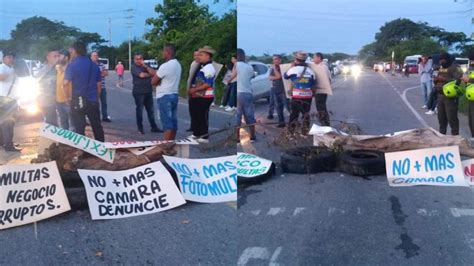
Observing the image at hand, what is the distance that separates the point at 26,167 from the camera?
2492 millimetres

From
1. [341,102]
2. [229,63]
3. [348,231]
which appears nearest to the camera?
[229,63]

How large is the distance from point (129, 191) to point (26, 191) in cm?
50

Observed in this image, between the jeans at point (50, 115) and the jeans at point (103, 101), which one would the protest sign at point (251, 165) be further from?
the jeans at point (50, 115)

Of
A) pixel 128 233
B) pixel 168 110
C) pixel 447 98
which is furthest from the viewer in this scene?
pixel 447 98

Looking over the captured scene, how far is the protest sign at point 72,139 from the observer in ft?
8.09

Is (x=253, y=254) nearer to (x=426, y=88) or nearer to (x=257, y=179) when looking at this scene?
(x=257, y=179)

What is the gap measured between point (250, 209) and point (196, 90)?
1.48m

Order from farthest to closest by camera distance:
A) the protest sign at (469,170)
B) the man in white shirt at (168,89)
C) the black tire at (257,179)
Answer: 1. the black tire at (257,179)
2. the protest sign at (469,170)
3. the man in white shirt at (168,89)

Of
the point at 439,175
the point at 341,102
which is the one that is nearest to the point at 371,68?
the point at 341,102

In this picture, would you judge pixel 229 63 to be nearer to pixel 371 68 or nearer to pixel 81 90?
pixel 81 90

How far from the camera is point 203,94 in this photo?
8.25 ft

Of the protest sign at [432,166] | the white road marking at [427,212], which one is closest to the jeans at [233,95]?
the protest sign at [432,166]

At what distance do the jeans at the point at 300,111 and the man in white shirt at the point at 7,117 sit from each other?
5.29 feet

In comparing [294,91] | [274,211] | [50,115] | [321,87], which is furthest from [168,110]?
[274,211]
